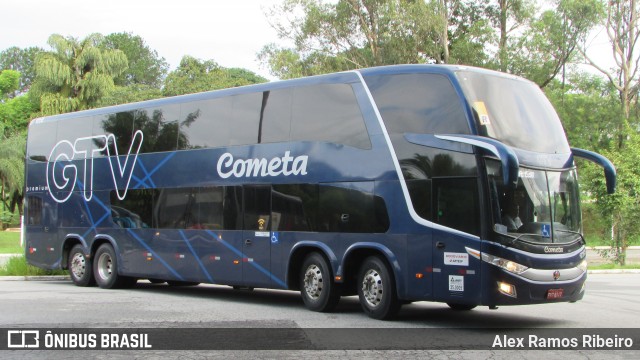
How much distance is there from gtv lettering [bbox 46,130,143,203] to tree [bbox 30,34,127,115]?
114ft

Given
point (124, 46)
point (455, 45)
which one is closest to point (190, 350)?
point (455, 45)

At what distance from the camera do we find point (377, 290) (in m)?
13.3

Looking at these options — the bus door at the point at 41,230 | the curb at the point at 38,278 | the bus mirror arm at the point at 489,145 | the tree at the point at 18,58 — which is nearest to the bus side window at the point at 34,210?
the bus door at the point at 41,230

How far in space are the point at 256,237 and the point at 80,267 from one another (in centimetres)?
Result: 685

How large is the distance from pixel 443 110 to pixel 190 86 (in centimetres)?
3610

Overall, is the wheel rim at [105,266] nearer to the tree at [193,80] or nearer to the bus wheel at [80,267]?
the bus wheel at [80,267]

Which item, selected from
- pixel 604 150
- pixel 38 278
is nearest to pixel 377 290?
pixel 38 278

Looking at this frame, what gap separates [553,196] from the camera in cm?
1234

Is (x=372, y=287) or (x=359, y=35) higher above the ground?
(x=359, y=35)

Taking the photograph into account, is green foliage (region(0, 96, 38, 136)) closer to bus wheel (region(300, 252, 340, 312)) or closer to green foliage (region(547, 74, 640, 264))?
green foliage (region(547, 74, 640, 264))

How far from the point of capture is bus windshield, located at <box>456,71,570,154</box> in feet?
40.4

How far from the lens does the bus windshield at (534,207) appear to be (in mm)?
11863

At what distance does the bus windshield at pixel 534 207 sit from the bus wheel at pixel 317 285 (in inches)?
139

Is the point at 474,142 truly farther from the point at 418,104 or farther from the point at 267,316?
the point at 267,316
